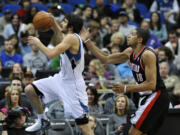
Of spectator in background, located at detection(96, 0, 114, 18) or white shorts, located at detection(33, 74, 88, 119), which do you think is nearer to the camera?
white shorts, located at detection(33, 74, 88, 119)

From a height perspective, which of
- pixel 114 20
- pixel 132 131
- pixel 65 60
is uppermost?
pixel 114 20

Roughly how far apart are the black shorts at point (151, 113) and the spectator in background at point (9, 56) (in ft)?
16.4

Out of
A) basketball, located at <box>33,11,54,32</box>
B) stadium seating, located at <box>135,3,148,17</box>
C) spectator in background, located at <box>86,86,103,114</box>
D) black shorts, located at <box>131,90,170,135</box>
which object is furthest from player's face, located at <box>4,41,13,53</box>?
stadium seating, located at <box>135,3,148,17</box>

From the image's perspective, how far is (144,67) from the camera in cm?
719

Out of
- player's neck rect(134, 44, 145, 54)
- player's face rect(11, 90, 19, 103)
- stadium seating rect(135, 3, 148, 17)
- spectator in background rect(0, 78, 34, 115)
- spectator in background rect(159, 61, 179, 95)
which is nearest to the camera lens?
player's neck rect(134, 44, 145, 54)

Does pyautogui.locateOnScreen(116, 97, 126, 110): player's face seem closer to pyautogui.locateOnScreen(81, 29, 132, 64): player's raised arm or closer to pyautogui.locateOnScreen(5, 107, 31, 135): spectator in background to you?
pyautogui.locateOnScreen(81, 29, 132, 64): player's raised arm

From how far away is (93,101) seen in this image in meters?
9.48

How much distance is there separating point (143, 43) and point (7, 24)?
22.1 feet

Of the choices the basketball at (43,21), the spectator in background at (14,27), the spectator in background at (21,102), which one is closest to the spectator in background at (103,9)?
the spectator in background at (14,27)

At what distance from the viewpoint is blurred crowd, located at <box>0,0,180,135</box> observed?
9.02 meters

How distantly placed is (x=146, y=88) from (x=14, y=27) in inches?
275

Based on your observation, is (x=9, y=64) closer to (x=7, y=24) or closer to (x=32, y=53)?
(x=32, y=53)

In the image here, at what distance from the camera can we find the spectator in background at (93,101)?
30.9 ft

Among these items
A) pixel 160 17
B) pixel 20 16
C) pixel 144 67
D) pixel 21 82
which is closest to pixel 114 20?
pixel 160 17
